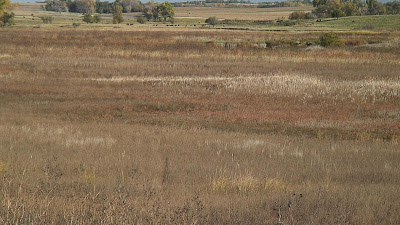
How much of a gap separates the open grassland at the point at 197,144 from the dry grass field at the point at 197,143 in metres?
0.04

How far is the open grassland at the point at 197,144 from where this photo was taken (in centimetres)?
689

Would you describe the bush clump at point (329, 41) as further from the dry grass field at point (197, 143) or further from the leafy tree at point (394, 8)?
the leafy tree at point (394, 8)

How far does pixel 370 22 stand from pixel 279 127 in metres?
91.5

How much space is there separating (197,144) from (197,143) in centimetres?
13

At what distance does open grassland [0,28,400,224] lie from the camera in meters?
6.89

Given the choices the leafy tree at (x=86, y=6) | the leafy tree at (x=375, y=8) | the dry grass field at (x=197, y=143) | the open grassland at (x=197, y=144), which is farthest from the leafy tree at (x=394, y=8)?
the open grassland at (x=197, y=144)

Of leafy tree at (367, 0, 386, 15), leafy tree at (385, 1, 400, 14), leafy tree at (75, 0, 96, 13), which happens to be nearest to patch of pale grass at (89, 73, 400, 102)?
leafy tree at (385, 1, 400, 14)

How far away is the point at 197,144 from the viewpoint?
12477 millimetres

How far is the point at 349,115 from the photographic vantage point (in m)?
19.1

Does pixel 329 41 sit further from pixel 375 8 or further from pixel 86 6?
pixel 86 6

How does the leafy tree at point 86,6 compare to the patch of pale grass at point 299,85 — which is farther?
the leafy tree at point 86,6

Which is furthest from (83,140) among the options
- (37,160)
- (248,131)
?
(248,131)

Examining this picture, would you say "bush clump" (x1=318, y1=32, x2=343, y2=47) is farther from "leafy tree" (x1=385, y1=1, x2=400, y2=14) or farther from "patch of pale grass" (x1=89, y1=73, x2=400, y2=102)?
"leafy tree" (x1=385, y1=1, x2=400, y2=14)

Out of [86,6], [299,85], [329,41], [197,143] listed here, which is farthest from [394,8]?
[197,143]
